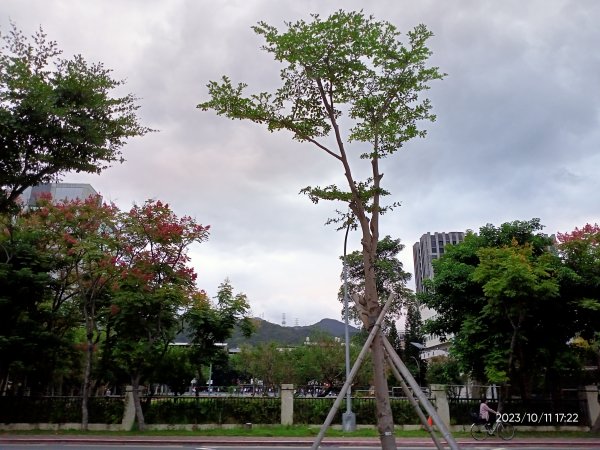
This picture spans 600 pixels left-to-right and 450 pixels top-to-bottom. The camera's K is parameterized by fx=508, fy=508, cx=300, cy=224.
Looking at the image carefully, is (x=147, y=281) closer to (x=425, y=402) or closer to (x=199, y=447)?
(x=199, y=447)

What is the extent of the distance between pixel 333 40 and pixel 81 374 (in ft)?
112

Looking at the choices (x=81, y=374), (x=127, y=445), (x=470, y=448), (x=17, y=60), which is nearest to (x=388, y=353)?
(x=17, y=60)

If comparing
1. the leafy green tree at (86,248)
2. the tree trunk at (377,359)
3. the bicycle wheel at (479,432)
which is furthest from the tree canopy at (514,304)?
Answer: the leafy green tree at (86,248)

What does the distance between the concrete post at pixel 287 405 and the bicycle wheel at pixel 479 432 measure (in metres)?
7.61

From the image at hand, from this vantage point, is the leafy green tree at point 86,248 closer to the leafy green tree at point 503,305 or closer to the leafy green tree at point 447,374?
the leafy green tree at point 503,305

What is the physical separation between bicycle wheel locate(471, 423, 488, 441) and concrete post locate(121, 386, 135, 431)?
46.4ft

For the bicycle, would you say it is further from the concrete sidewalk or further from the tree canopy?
the tree canopy

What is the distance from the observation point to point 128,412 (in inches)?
868

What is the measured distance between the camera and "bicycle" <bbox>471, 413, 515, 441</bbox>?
19.7 metres

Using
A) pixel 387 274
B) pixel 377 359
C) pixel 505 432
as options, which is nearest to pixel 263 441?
pixel 505 432

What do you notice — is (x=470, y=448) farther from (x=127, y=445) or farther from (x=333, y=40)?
(x=333, y=40)

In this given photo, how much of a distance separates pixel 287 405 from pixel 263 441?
14.2ft

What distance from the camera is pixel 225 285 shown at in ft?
79.5

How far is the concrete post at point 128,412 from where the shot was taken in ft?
71.8
